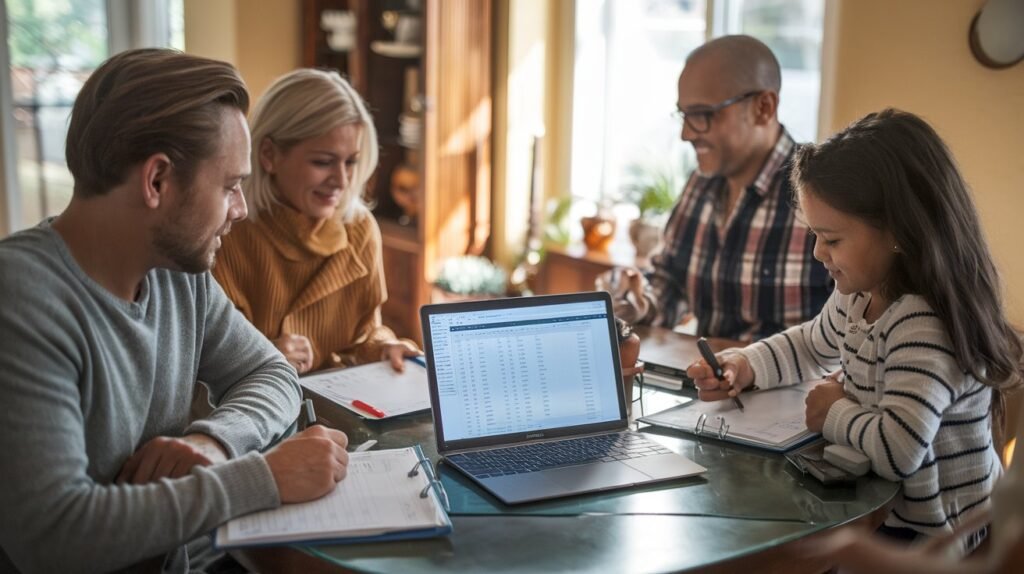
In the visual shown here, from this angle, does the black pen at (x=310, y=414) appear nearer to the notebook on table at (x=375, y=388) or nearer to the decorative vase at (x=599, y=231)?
the notebook on table at (x=375, y=388)

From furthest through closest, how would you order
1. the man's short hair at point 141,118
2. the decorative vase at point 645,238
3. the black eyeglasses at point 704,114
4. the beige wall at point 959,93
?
the decorative vase at point 645,238, the beige wall at point 959,93, the black eyeglasses at point 704,114, the man's short hair at point 141,118

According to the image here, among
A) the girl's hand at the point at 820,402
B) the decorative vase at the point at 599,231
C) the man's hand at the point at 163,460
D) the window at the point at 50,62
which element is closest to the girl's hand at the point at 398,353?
the man's hand at the point at 163,460

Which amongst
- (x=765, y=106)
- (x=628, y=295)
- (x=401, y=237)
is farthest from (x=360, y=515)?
(x=401, y=237)

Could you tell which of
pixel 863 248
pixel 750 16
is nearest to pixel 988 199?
pixel 750 16

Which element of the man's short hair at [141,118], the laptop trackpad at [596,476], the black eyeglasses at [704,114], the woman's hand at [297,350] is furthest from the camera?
the black eyeglasses at [704,114]

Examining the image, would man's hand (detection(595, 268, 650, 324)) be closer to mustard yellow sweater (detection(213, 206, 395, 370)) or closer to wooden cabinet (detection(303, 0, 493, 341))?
mustard yellow sweater (detection(213, 206, 395, 370))

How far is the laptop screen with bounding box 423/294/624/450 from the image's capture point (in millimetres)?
1590

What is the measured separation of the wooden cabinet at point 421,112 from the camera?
420 centimetres

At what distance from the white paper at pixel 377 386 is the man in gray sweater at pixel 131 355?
0.26 metres

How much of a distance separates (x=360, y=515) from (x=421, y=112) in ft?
10.1

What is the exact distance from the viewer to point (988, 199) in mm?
2846

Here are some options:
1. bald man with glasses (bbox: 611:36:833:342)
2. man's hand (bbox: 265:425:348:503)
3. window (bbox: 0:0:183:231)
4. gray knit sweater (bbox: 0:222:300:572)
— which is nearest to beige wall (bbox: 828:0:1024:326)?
bald man with glasses (bbox: 611:36:833:342)

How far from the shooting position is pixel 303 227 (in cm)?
222

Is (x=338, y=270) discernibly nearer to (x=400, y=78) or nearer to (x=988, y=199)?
(x=988, y=199)
